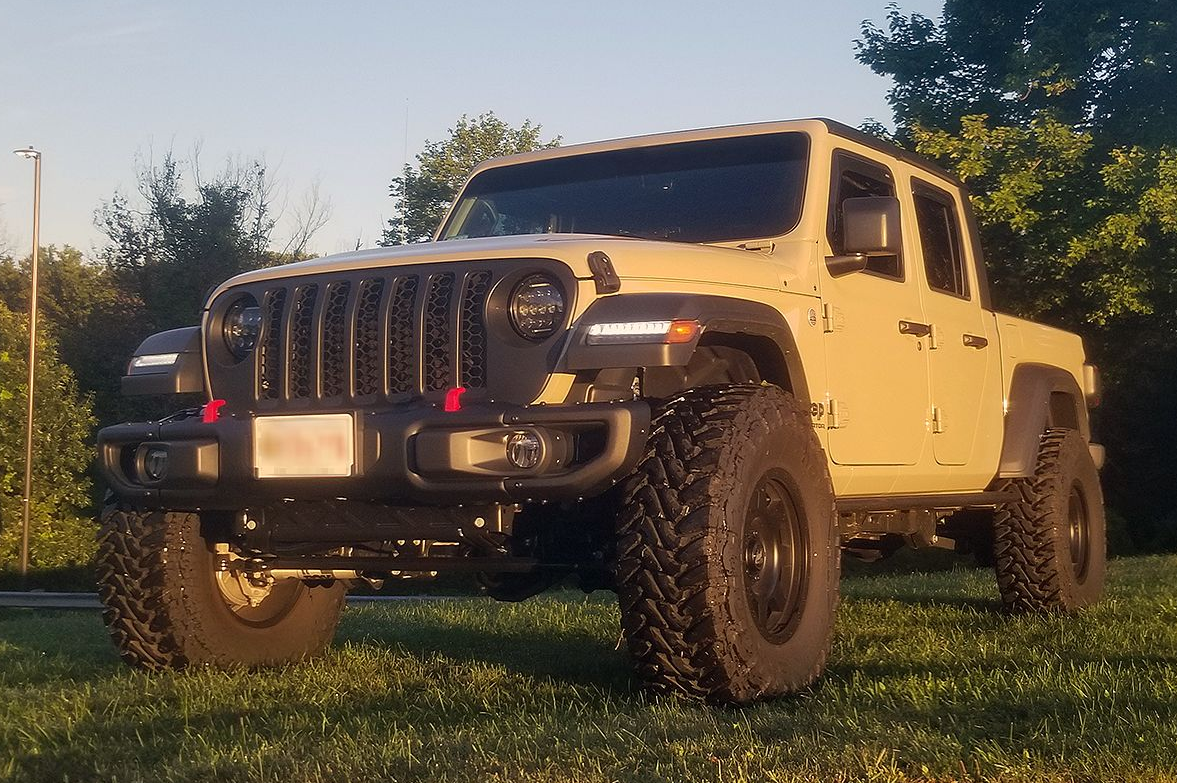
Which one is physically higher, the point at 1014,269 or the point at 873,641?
the point at 1014,269

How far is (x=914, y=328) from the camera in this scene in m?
6.35

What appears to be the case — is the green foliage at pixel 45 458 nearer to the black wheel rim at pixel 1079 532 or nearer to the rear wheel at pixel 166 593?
the black wheel rim at pixel 1079 532

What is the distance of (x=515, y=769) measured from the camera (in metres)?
3.35

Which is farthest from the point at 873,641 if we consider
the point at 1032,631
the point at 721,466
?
the point at 721,466

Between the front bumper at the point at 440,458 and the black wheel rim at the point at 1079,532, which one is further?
the black wheel rim at the point at 1079,532

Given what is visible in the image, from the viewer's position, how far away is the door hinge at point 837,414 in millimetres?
5480

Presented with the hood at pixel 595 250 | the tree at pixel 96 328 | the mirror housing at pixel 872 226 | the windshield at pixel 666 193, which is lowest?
the hood at pixel 595 250

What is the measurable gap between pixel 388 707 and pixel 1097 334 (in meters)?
21.6

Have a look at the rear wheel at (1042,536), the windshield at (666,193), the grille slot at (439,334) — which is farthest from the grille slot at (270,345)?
the rear wheel at (1042,536)

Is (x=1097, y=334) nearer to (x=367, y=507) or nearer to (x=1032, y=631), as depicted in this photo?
(x=1032, y=631)

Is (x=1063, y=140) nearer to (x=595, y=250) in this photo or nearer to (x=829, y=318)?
(x=829, y=318)

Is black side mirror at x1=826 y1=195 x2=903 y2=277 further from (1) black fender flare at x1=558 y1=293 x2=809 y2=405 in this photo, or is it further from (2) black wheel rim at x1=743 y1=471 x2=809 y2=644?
(2) black wheel rim at x1=743 y1=471 x2=809 y2=644

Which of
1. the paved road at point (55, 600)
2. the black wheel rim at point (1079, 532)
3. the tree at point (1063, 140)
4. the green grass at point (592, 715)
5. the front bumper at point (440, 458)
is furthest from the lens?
the paved road at point (55, 600)

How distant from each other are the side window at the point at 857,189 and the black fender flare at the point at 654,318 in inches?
46.3
